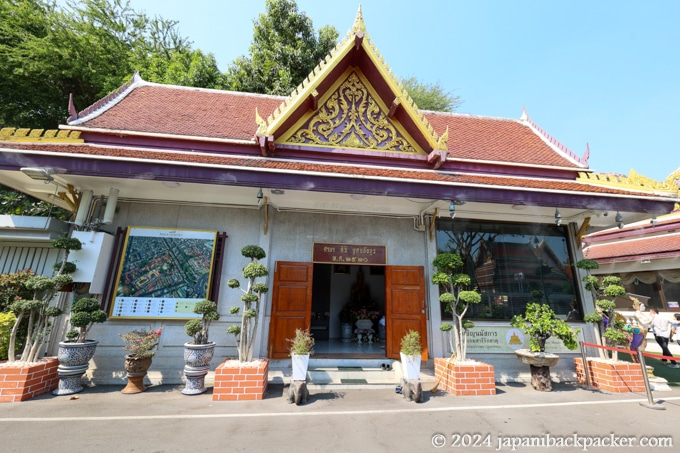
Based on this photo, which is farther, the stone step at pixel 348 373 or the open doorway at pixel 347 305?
the open doorway at pixel 347 305

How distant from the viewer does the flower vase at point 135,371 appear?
4727 millimetres

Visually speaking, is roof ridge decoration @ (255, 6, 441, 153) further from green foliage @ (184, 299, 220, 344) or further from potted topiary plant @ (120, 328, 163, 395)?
potted topiary plant @ (120, 328, 163, 395)

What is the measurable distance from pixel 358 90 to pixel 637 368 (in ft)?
25.0

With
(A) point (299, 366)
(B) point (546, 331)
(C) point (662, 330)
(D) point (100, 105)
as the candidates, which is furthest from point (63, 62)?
(C) point (662, 330)

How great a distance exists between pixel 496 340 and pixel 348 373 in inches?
125

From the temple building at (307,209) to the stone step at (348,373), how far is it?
11.2 inches

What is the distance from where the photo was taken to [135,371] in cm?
477

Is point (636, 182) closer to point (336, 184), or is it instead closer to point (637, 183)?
point (637, 183)

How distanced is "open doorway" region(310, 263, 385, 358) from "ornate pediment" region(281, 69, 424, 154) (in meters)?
4.36

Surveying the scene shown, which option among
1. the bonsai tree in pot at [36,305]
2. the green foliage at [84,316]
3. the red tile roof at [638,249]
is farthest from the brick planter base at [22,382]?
the red tile roof at [638,249]

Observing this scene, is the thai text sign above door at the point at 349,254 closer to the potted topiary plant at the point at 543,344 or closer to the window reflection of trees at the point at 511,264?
the window reflection of trees at the point at 511,264

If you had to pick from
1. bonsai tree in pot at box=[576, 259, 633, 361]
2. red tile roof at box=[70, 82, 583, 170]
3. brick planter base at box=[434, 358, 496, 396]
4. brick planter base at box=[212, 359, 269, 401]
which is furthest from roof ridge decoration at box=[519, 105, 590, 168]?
brick planter base at box=[212, 359, 269, 401]

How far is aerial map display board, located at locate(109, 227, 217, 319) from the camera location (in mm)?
5648

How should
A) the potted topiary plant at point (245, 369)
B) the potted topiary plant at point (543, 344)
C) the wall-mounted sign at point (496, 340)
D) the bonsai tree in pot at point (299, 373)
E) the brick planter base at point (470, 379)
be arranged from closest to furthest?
the bonsai tree in pot at point (299, 373) < the potted topiary plant at point (245, 369) < the brick planter base at point (470, 379) < the potted topiary plant at point (543, 344) < the wall-mounted sign at point (496, 340)
